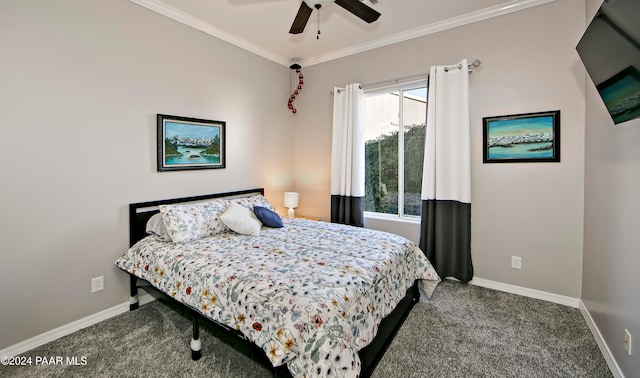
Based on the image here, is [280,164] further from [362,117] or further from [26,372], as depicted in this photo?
[26,372]

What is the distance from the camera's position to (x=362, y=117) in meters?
3.72

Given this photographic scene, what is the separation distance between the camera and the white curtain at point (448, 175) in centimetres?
298

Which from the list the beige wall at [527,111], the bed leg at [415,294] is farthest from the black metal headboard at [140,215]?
the beige wall at [527,111]

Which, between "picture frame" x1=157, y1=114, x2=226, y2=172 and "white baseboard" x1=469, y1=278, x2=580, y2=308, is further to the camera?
"picture frame" x1=157, y1=114, x2=226, y2=172

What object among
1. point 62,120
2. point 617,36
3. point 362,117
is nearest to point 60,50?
point 62,120

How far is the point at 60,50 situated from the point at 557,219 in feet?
14.2

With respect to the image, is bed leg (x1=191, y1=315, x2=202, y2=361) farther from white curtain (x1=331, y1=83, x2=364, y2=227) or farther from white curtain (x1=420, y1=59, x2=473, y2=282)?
white curtain (x1=420, y1=59, x2=473, y2=282)

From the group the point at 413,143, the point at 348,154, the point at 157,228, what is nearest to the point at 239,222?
the point at 157,228

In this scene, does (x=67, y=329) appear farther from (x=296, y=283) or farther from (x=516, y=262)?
(x=516, y=262)

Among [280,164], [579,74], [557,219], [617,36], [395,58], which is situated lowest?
[557,219]

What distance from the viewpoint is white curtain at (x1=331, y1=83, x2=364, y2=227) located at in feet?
12.1

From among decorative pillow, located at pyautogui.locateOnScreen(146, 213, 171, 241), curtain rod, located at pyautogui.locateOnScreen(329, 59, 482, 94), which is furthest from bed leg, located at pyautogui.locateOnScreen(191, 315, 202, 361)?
curtain rod, located at pyautogui.locateOnScreen(329, 59, 482, 94)

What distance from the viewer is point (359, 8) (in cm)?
216

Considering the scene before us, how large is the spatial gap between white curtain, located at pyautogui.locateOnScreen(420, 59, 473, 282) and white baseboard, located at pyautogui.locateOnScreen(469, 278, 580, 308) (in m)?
0.14
